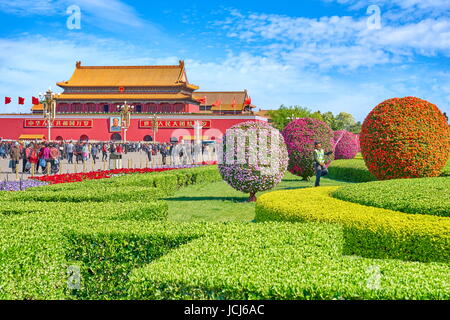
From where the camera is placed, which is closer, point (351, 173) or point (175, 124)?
point (351, 173)

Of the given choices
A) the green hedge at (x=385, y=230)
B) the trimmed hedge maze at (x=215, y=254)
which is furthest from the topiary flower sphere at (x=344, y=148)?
the green hedge at (x=385, y=230)

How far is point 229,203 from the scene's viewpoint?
1284cm

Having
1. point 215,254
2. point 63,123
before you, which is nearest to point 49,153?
point 215,254

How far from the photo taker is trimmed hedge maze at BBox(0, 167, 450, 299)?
12.3ft

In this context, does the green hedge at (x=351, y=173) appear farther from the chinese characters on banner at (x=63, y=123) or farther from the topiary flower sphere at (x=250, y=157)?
the chinese characters on banner at (x=63, y=123)

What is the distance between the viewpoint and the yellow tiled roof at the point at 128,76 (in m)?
55.4

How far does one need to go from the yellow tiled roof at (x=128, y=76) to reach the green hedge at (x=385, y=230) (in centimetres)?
4771

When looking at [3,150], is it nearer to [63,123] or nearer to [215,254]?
[63,123]

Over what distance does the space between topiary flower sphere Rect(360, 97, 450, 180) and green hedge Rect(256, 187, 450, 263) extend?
5.33 meters

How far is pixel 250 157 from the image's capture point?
12.2 meters

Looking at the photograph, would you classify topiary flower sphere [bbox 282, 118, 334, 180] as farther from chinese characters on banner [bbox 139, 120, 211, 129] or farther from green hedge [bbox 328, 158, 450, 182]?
chinese characters on banner [bbox 139, 120, 211, 129]

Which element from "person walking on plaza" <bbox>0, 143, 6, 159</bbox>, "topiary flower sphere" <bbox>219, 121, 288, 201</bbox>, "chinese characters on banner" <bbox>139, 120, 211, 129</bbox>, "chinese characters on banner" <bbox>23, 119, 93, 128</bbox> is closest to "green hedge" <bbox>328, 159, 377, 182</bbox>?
"topiary flower sphere" <bbox>219, 121, 288, 201</bbox>

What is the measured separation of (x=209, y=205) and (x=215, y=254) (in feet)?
26.0

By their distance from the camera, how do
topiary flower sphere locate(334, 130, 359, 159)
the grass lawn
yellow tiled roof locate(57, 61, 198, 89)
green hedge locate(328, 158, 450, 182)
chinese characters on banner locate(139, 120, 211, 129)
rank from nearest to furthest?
the grass lawn
green hedge locate(328, 158, 450, 182)
topiary flower sphere locate(334, 130, 359, 159)
chinese characters on banner locate(139, 120, 211, 129)
yellow tiled roof locate(57, 61, 198, 89)
